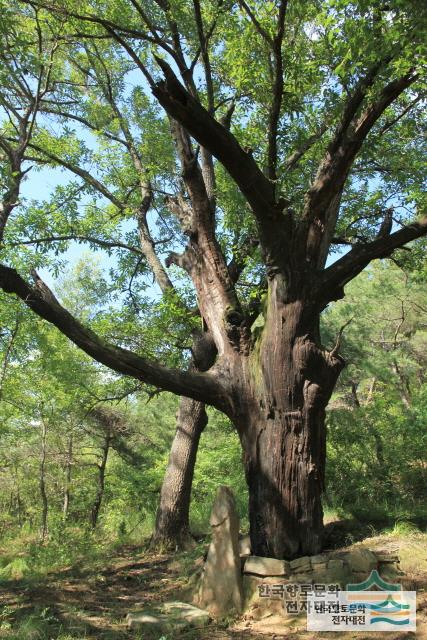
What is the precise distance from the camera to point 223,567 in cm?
463

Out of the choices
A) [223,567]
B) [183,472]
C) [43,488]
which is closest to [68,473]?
[43,488]

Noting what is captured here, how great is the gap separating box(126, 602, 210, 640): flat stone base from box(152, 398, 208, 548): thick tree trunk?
3225mm

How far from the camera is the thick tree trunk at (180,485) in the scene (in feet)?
25.4

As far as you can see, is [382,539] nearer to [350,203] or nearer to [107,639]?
[107,639]

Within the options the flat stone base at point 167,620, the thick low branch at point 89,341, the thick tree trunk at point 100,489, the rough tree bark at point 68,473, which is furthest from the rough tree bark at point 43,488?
the thick low branch at point 89,341

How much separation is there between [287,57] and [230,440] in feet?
32.3

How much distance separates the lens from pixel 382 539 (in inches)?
204

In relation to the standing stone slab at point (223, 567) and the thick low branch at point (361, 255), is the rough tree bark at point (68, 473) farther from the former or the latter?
the thick low branch at point (361, 255)

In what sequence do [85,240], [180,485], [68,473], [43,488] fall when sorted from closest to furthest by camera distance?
[180,485]
[85,240]
[43,488]
[68,473]

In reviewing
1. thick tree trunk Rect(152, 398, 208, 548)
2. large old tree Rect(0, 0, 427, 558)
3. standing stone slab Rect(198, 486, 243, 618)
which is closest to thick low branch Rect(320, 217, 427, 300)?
large old tree Rect(0, 0, 427, 558)

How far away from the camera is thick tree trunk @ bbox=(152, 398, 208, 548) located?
7.75 meters

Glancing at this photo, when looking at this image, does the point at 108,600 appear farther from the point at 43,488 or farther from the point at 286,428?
the point at 43,488

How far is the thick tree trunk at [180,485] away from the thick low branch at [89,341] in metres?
3.04

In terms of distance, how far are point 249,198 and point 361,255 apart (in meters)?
1.48
